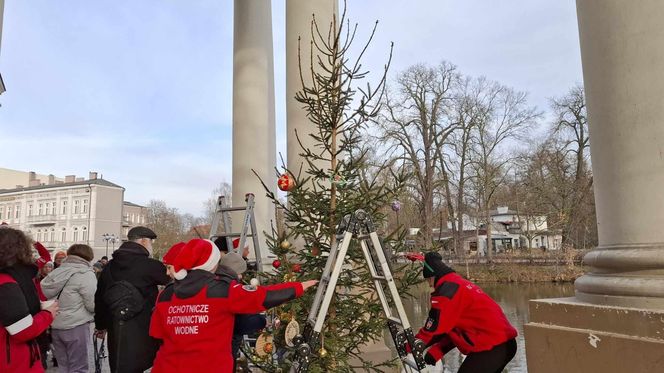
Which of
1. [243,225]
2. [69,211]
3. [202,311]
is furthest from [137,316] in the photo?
[69,211]

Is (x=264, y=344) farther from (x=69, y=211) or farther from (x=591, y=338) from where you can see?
(x=69, y=211)

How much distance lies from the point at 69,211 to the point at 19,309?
311 ft

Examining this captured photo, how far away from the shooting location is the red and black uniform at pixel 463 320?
13.1 feet

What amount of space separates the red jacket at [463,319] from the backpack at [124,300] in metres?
2.33

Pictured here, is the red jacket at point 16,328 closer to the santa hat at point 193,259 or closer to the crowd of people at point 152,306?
the crowd of people at point 152,306

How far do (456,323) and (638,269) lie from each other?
1380 millimetres

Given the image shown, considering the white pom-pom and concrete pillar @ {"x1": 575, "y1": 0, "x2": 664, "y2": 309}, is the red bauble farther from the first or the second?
concrete pillar @ {"x1": 575, "y1": 0, "x2": 664, "y2": 309}

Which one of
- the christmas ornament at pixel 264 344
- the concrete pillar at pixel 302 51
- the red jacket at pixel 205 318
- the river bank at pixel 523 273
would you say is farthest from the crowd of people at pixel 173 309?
the river bank at pixel 523 273

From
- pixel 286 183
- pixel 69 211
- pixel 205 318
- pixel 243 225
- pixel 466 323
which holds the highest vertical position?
pixel 69 211

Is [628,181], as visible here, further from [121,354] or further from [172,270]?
[121,354]

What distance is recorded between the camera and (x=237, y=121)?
1188 centimetres

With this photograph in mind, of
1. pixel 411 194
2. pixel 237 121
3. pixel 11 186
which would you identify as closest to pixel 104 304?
pixel 237 121

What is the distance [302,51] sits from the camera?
8125 mm

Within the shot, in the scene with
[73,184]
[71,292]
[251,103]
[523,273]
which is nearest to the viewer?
[71,292]
